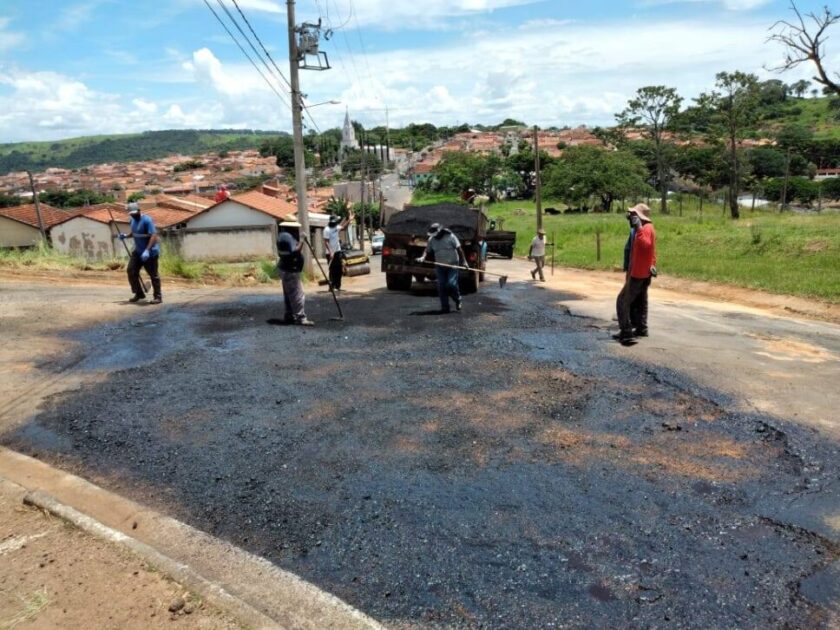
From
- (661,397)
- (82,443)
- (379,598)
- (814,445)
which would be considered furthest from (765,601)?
(82,443)

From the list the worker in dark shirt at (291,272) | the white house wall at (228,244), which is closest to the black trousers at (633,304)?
the worker in dark shirt at (291,272)

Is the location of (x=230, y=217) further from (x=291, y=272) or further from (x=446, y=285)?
(x=291, y=272)

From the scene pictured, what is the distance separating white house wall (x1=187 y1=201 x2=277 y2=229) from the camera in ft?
114

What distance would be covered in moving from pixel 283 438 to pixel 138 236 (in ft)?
20.9

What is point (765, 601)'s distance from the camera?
305 cm

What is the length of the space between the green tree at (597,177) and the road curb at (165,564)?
53.4m

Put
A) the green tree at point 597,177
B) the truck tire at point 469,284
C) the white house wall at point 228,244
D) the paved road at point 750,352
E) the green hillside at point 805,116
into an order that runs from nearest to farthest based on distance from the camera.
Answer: the paved road at point 750,352 < the truck tire at point 469,284 < the white house wall at point 228,244 < the green tree at point 597,177 < the green hillside at point 805,116

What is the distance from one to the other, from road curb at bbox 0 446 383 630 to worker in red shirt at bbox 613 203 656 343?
5906 mm

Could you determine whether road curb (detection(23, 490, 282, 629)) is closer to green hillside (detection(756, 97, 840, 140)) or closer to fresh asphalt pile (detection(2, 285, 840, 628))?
fresh asphalt pile (detection(2, 285, 840, 628))

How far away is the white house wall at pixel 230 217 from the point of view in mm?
34875

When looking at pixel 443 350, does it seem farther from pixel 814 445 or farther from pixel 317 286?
pixel 317 286

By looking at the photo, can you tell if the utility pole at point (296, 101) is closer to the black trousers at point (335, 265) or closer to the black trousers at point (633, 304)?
the black trousers at point (335, 265)

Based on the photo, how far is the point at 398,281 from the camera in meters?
13.5

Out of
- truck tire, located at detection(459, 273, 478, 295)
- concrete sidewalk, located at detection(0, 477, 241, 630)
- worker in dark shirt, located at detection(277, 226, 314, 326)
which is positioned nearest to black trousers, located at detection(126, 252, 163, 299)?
worker in dark shirt, located at detection(277, 226, 314, 326)
